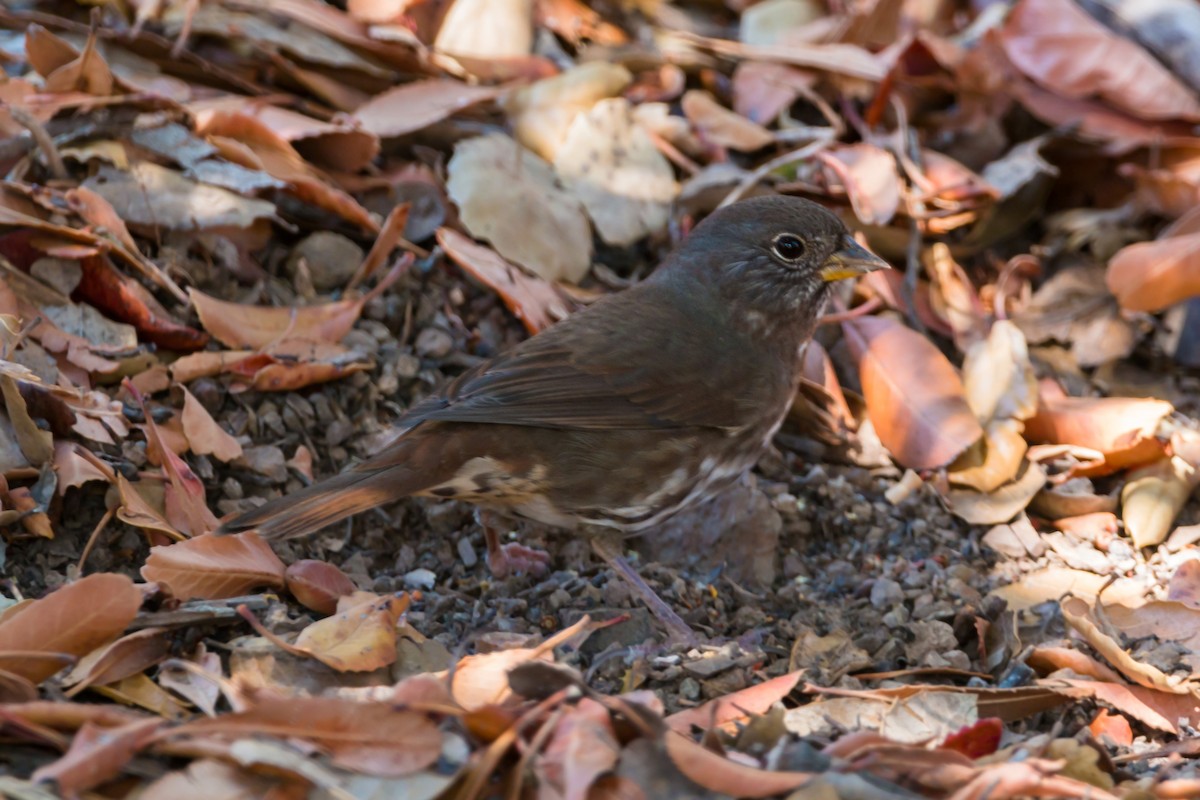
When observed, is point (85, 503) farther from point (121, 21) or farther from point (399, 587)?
point (121, 21)

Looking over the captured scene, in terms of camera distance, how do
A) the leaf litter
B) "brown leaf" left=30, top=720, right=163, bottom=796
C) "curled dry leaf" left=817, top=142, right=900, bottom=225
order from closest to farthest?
1. "brown leaf" left=30, top=720, right=163, bottom=796
2. the leaf litter
3. "curled dry leaf" left=817, top=142, right=900, bottom=225

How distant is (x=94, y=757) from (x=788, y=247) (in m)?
2.41

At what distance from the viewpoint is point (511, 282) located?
13.1 feet

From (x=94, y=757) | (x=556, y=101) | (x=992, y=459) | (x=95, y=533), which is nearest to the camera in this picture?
(x=94, y=757)

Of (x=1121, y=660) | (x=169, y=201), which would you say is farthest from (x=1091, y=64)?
(x=169, y=201)

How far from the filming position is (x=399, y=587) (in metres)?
3.33

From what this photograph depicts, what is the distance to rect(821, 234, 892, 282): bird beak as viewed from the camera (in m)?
3.86

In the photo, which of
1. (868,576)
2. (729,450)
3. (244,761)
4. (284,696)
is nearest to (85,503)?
(284,696)

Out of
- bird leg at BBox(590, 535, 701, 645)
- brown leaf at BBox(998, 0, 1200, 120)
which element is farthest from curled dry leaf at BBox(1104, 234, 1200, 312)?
bird leg at BBox(590, 535, 701, 645)

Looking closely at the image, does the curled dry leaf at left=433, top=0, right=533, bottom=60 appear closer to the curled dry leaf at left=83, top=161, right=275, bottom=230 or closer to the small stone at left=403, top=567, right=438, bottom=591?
the curled dry leaf at left=83, top=161, right=275, bottom=230

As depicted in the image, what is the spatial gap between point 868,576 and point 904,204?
58.7 inches

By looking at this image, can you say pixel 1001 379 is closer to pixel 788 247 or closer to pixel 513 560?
pixel 788 247

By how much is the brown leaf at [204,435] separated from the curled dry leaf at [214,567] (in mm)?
391

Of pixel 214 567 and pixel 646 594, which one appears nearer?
pixel 214 567
